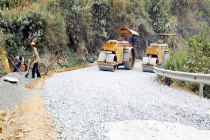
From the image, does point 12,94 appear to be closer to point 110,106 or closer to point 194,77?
point 110,106

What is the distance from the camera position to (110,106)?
249 inches

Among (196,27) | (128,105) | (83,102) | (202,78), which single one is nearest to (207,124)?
(128,105)

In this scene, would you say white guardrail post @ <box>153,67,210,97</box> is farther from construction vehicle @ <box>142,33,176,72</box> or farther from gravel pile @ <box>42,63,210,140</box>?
construction vehicle @ <box>142,33,176,72</box>

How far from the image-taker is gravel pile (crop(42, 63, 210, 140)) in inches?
200

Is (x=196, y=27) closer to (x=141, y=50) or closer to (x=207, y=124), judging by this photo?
(x=141, y=50)

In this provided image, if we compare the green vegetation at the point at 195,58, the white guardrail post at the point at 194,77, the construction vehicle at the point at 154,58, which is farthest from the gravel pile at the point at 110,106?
the construction vehicle at the point at 154,58

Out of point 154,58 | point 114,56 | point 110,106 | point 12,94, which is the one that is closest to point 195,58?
point 154,58

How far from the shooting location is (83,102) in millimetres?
6656

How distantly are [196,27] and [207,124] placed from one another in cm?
2532

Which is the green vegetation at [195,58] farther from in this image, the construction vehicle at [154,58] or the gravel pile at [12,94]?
the gravel pile at [12,94]

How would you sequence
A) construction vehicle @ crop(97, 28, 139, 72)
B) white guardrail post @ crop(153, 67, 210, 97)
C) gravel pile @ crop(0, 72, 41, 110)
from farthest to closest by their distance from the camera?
construction vehicle @ crop(97, 28, 139, 72), white guardrail post @ crop(153, 67, 210, 97), gravel pile @ crop(0, 72, 41, 110)

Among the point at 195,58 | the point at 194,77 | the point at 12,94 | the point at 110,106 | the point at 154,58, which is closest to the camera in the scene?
the point at 110,106

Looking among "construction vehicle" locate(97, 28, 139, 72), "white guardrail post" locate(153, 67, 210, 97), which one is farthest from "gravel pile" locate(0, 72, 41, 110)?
"construction vehicle" locate(97, 28, 139, 72)

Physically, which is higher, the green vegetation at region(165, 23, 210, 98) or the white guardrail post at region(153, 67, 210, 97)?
the green vegetation at region(165, 23, 210, 98)
